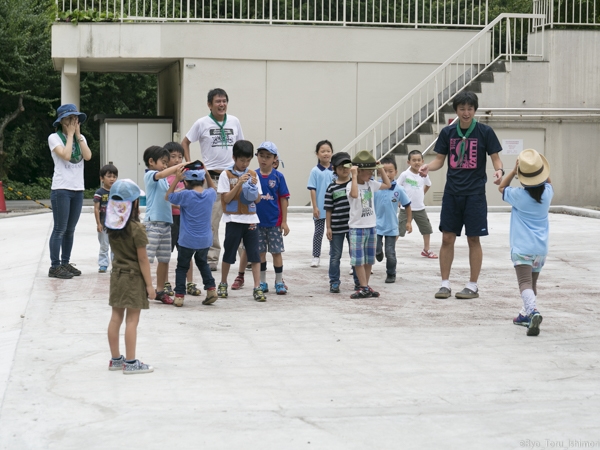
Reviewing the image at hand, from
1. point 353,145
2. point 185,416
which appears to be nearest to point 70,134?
point 185,416

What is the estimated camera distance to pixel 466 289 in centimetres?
899

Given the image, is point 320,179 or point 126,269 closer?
point 126,269

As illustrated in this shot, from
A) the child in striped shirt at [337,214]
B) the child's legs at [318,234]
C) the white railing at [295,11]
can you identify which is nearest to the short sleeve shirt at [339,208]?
the child in striped shirt at [337,214]

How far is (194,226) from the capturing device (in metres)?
8.41

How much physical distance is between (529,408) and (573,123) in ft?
56.6

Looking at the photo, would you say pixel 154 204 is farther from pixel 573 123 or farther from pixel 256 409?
pixel 573 123

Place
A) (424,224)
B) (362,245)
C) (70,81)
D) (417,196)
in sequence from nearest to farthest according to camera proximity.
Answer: (362,245) < (424,224) < (417,196) < (70,81)

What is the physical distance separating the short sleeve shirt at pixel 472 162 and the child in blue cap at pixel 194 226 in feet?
7.66

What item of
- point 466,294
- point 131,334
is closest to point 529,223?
Result: point 466,294

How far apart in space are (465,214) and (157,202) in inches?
115

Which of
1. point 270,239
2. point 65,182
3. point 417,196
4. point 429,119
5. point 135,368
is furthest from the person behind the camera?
point 429,119

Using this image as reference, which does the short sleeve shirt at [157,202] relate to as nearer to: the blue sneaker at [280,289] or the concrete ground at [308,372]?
the concrete ground at [308,372]

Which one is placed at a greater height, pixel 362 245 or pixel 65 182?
pixel 65 182

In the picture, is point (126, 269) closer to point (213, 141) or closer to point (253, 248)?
point (253, 248)
